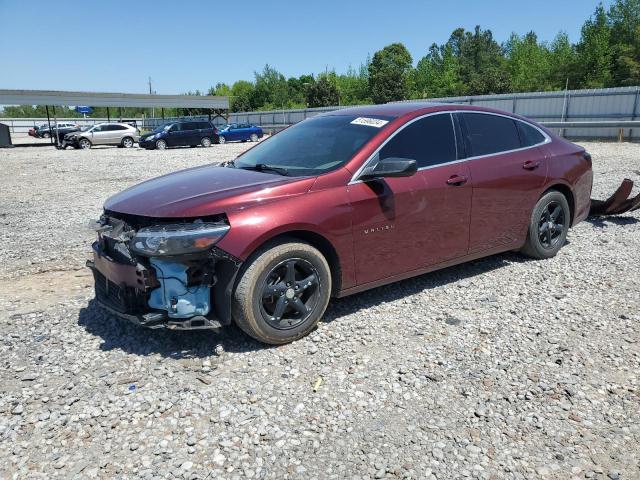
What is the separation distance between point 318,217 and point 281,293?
62 centimetres

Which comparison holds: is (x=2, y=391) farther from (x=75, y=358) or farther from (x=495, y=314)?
(x=495, y=314)

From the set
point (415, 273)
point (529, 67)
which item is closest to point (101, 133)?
point (415, 273)

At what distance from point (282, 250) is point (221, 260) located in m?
0.45

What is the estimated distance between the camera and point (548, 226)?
18.3 ft

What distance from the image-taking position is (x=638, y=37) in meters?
47.6

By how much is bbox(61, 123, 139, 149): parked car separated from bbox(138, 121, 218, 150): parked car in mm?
2700

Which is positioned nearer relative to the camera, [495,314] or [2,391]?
[2,391]

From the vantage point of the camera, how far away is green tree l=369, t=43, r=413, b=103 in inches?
2714

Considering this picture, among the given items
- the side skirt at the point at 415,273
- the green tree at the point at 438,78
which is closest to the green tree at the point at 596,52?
the green tree at the point at 438,78

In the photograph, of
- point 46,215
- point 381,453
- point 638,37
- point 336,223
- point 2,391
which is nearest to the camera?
point 381,453

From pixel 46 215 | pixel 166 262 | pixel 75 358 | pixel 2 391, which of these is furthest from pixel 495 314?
pixel 46 215

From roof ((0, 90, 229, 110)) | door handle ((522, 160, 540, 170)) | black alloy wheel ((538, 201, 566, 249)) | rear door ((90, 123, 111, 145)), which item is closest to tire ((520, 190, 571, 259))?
black alloy wheel ((538, 201, 566, 249))

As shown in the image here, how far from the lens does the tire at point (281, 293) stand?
11.5ft

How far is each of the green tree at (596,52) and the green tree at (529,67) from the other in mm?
4534
